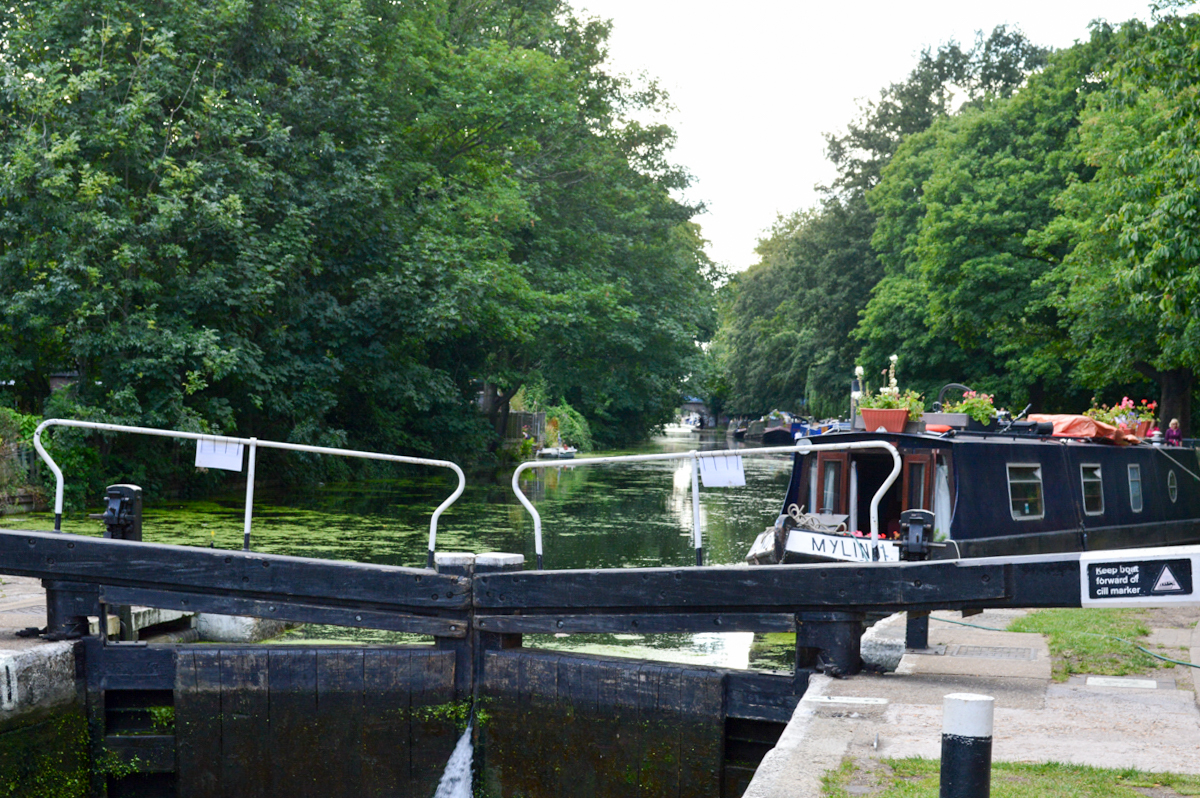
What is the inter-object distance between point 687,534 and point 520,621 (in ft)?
35.9

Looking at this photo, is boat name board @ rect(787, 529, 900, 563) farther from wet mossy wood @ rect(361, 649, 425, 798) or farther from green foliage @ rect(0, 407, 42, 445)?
green foliage @ rect(0, 407, 42, 445)

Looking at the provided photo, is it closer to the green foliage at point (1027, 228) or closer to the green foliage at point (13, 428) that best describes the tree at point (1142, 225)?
the green foliage at point (1027, 228)

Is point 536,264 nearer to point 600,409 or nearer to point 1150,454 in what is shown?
point 600,409

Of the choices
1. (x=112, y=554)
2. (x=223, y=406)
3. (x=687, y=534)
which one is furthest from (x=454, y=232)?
(x=112, y=554)

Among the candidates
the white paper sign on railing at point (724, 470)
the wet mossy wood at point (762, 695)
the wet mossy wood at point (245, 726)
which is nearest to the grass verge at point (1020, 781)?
the wet mossy wood at point (762, 695)

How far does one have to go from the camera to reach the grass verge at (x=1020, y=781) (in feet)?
14.2

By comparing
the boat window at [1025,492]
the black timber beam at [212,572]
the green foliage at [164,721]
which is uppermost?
the boat window at [1025,492]

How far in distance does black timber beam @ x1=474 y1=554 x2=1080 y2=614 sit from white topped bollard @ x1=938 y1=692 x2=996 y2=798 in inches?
118

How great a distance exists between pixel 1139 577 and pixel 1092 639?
2.18 m

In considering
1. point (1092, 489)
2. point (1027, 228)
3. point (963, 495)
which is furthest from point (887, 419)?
point (1027, 228)

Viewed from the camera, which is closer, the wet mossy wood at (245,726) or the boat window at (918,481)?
the wet mossy wood at (245,726)

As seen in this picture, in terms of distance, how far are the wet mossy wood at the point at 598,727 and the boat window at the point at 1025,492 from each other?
6565 mm

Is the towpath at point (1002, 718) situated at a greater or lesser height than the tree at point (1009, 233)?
lesser

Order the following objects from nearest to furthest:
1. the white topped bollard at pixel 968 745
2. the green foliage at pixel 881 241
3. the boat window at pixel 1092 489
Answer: the white topped bollard at pixel 968 745 → the boat window at pixel 1092 489 → the green foliage at pixel 881 241
